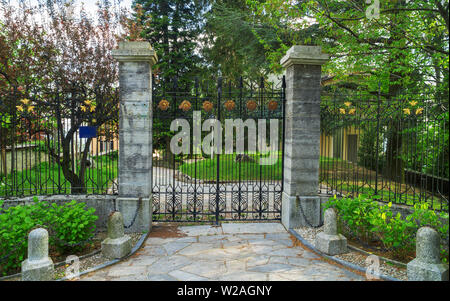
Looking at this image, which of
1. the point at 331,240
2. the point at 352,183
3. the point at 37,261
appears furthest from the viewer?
the point at 352,183

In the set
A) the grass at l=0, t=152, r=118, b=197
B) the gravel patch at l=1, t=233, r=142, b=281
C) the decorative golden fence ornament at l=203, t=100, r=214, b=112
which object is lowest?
the gravel patch at l=1, t=233, r=142, b=281

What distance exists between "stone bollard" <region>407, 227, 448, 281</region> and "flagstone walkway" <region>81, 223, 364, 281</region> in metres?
0.79

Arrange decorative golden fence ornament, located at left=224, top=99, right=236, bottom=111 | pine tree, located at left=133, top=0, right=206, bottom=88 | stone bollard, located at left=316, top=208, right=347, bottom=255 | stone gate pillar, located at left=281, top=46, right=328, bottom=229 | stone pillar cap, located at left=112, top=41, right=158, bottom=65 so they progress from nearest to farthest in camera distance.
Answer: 1. stone bollard, located at left=316, top=208, right=347, bottom=255
2. stone pillar cap, located at left=112, top=41, right=158, bottom=65
3. stone gate pillar, located at left=281, top=46, right=328, bottom=229
4. decorative golden fence ornament, located at left=224, top=99, right=236, bottom=111
5. pine tree, located at left=133, top=0, right=206, bottom=88

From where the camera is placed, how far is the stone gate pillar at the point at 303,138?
268 inches

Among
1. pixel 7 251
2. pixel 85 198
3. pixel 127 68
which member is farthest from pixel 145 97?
pixel 7 251

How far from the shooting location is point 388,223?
5363 mm

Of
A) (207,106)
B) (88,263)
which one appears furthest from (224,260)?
(207,106)

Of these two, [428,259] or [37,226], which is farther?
[37,226]

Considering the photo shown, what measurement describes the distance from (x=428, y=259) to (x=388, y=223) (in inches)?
49.4

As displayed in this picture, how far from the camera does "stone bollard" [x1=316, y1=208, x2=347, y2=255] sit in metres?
5.45

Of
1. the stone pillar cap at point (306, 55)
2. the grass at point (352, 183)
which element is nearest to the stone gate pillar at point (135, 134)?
the grass at point (352, 183)

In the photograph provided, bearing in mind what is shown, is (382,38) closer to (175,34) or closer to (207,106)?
(207,106)

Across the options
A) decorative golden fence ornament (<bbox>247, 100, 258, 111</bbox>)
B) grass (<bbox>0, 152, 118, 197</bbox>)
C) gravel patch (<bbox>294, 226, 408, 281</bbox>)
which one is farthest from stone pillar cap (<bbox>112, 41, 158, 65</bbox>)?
gravel patch (<bbox>294, 226, 408, 281</bbox>)

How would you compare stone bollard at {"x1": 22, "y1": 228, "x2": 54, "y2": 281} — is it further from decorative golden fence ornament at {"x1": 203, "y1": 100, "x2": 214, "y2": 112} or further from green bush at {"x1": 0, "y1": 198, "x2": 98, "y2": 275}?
decorative golden fence ornament at {"x1": 203, "y1": 100, "x2": 214, "y2": 112}
